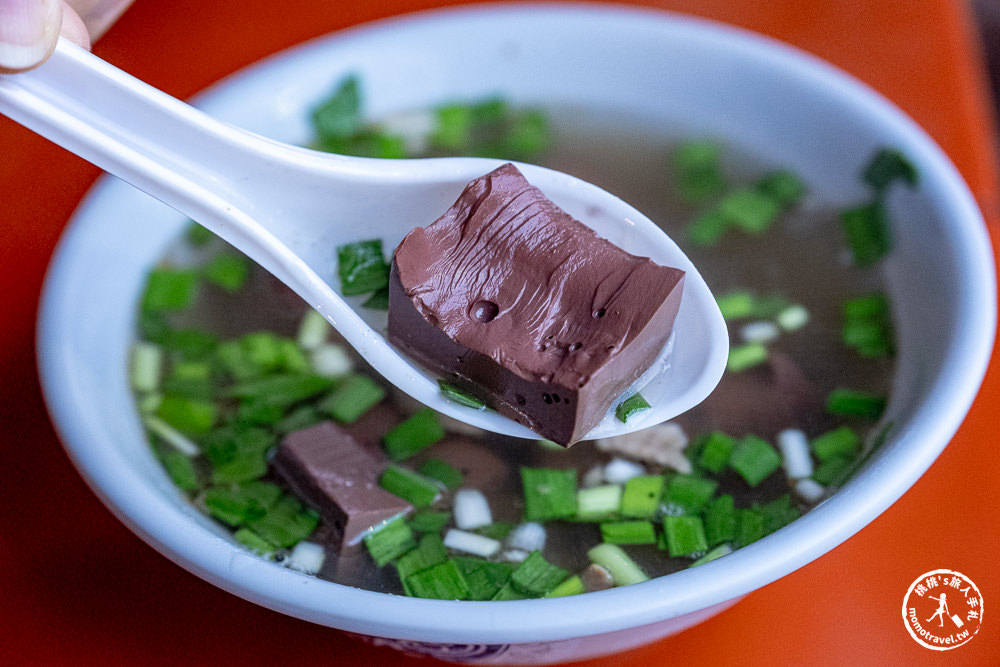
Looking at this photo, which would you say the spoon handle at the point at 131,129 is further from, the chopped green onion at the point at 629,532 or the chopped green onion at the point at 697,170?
the chopped green onion at the point at 697,170

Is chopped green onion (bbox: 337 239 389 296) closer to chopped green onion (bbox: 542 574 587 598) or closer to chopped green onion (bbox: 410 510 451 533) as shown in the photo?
chopped green onion (bbox: 410 510 451 533)

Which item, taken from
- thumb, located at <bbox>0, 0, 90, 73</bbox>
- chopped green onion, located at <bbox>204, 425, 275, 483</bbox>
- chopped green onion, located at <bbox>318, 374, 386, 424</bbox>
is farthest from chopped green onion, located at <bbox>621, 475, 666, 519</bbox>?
thumb, located at <bbox>0, 0, 90, 73</bbox>

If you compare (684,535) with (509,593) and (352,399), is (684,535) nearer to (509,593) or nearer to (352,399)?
(509,593)

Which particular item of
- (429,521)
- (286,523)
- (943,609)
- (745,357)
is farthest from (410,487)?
(943,609)

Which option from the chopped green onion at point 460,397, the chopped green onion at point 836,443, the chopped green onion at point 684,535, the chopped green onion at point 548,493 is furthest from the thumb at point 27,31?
the chopped green onion at point 836,443

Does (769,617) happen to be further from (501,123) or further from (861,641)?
(501,123)

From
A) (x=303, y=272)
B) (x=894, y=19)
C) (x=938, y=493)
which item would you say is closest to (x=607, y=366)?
(x=303, y=272)
